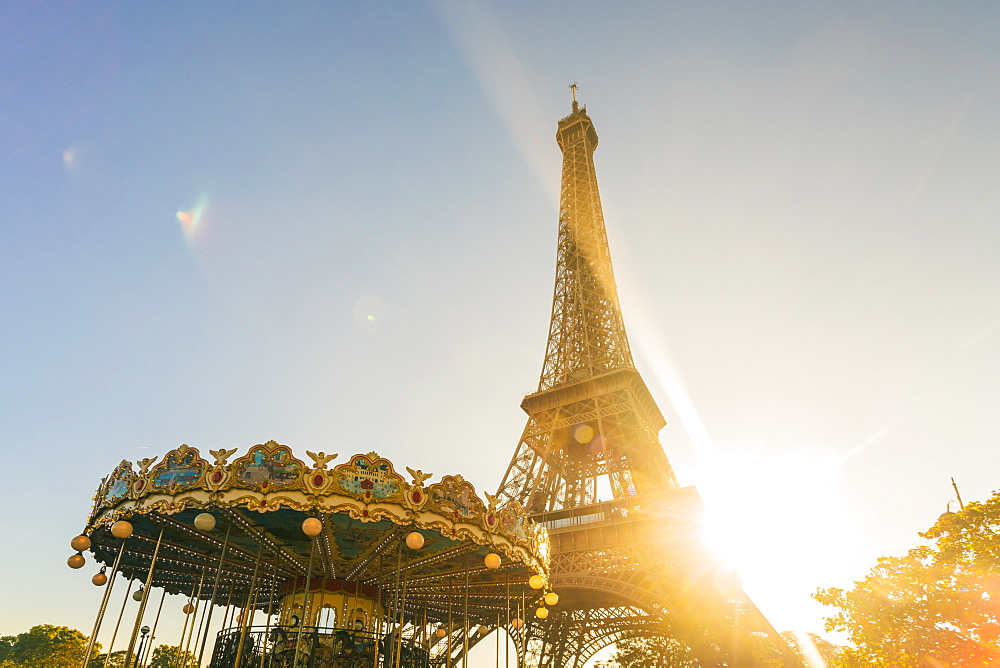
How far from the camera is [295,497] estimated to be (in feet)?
31.2

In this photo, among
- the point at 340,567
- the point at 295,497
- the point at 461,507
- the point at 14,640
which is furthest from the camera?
the point at 14,640

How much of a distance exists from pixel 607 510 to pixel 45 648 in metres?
53.9

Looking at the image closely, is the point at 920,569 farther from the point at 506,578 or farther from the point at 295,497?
the point at 295,497

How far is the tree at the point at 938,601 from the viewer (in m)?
15.4

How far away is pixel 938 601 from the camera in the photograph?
16344 millimetres

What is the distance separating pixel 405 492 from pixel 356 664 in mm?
4558

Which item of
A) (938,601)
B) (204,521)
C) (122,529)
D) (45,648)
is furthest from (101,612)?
(45,648)

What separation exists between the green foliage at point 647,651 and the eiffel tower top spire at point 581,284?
51.1 feet

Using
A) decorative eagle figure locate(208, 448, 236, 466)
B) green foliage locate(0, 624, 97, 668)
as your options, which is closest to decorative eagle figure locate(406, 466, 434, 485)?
decorative eagle figure locate(208, 448, 236, 466)

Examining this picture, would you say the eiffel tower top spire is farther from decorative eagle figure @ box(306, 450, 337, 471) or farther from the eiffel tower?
decorative eagle figure @ box(306, 450, 337, 471)

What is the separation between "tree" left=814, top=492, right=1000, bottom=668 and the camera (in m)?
15.4

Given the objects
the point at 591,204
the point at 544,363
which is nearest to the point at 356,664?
the point at 544,363

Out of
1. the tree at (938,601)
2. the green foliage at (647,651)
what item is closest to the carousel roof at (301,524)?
the tree at (938,601)

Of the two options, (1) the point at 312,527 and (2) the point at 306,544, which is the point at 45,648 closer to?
(2) the point at 306,544
